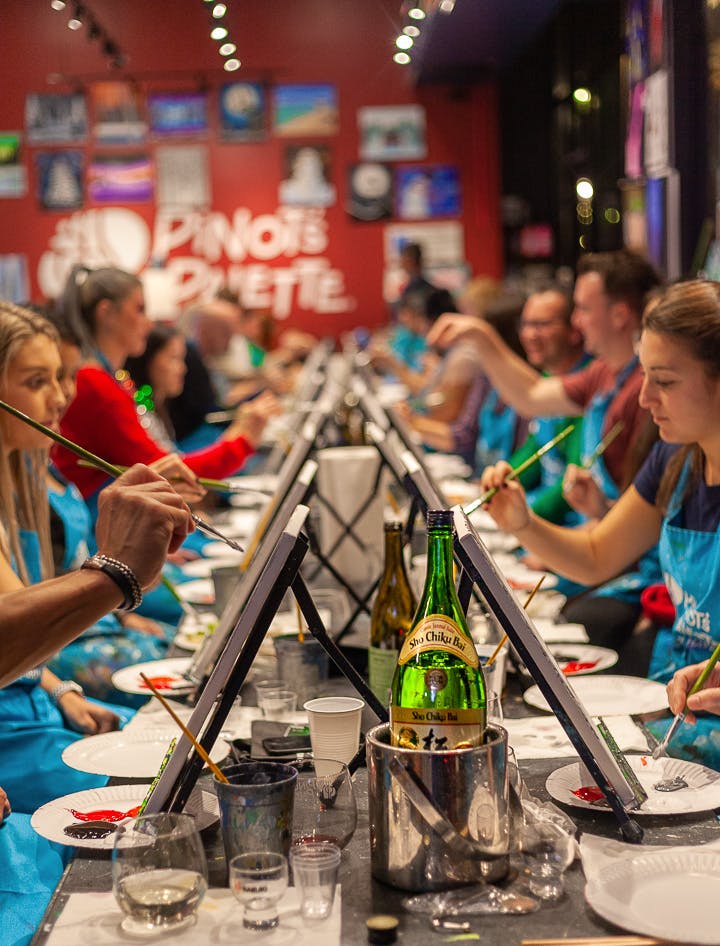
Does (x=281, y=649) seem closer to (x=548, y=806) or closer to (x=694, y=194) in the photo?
(x=548, y=806)

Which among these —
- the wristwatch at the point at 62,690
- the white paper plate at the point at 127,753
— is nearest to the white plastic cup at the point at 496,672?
the white paper plate at the point at 127,753

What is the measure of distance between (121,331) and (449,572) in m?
2.70

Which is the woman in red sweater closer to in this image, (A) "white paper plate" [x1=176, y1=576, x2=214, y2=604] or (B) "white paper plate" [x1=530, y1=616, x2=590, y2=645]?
(A) "white paper plate" [x1=176, y1=576, x2=214, y2=604]

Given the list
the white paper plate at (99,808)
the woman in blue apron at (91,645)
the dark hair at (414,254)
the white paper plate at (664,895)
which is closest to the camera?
the white paper plate at (664,895)

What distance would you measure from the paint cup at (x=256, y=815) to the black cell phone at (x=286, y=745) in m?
0.38

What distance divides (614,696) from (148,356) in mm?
3776

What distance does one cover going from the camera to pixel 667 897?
1.18 m

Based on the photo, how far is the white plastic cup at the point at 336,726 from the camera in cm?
155

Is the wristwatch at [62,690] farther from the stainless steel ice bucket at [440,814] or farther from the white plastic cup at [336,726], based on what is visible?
the stainless steel ice bucket at [440,814]

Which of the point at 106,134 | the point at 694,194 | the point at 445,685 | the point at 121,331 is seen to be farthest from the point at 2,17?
the point at 106,134

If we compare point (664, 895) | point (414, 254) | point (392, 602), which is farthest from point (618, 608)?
point (414, 254)

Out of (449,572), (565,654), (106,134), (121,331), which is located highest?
(106,134)

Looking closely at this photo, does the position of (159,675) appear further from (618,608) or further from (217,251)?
(217,251)

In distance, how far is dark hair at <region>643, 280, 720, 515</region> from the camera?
2.14 metres
